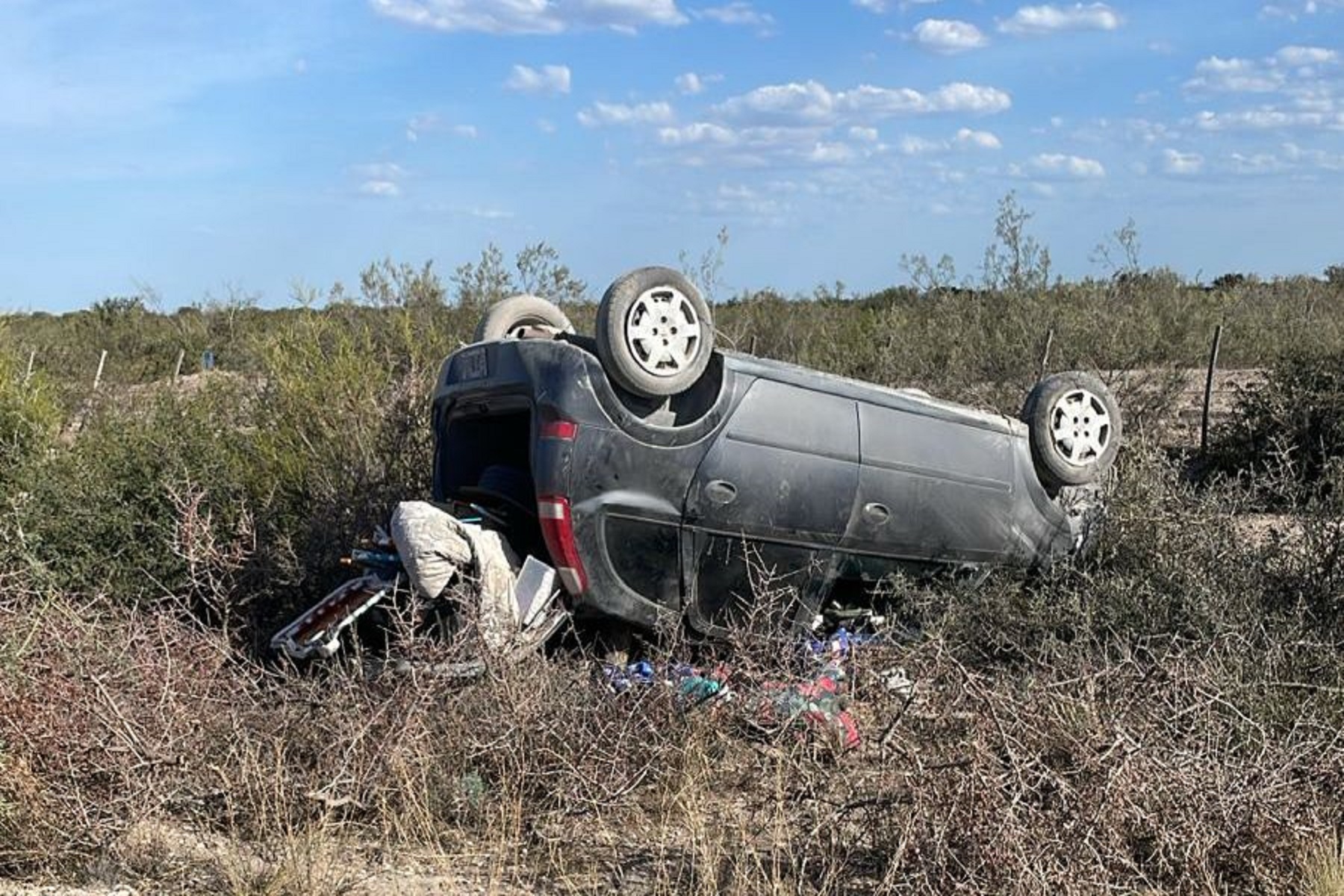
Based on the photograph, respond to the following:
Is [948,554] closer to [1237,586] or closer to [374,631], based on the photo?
[1237,586]

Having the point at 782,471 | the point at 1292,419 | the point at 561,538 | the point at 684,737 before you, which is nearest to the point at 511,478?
the point at 561,538

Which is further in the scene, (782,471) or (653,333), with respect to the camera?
(782,471)

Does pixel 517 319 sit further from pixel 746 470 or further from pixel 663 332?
pixel 746 470

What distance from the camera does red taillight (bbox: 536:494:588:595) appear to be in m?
5.72

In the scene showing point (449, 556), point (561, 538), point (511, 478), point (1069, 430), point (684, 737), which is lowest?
point (684, 737)

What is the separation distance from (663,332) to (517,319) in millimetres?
1298

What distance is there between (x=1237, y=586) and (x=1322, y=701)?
1.13 meters

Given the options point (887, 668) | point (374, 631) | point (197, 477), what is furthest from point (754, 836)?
point (197, 477)

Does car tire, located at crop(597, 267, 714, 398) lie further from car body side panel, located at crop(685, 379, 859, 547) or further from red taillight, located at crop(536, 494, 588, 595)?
red taillight, located at crop(536, 494, 588, 595)

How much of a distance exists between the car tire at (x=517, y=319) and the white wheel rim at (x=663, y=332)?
978 millimetres

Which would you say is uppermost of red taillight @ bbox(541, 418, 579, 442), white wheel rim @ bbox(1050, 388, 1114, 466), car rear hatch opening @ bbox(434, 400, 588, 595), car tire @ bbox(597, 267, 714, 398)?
car tire @ bbox(597, 267, 714, 398)

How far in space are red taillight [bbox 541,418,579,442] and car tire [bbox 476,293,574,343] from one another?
1.05 metres

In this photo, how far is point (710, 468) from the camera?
19.6 feet

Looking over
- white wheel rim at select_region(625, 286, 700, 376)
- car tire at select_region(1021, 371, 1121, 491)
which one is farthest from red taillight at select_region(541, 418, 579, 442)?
car tire at select_region(1021, 371, 1121, 491)
